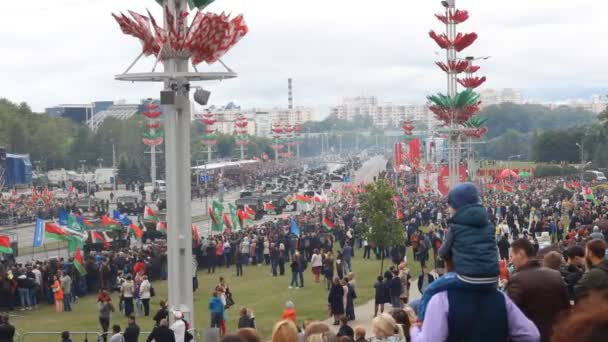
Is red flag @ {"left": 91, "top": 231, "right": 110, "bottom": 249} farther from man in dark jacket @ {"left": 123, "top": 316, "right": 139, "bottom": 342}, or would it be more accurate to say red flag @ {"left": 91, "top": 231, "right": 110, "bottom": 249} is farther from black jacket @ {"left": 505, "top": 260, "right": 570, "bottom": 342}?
black jacket @ {"left": 505, "top": 260, "right": 570, "bottom": 342}

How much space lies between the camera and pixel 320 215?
48.8 meters

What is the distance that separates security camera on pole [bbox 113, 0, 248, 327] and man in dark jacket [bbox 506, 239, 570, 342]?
11154 millimetres

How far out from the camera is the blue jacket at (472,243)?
5145 mm

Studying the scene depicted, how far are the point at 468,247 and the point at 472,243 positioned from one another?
0.03 metres

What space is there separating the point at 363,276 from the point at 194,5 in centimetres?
1749

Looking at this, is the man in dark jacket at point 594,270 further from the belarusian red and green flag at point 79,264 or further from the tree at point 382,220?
the tree at point 382,220

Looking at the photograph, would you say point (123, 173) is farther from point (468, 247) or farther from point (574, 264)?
point (468, 247)

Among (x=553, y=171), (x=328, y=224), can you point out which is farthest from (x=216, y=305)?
(x=553, y=171)

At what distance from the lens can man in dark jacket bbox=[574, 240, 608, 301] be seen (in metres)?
6.67

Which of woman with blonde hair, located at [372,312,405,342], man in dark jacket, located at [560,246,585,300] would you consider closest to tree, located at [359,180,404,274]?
man in dark jacket, located at [560,246,585,300]

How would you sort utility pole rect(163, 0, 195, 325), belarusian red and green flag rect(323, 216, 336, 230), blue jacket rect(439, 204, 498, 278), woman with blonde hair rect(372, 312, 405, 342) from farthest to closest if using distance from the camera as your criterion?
1. belarusian red and green flag rect(323, 216, 336, 230)
2. utility pole rect(163, 0, 195, 325)
3. woman with blonde hair rect(372, 312, 405, 342)
4. blue jacket rect(439, 204, 498, 278)

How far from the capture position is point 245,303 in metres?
27.9

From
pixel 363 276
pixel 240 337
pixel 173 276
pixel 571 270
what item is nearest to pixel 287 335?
pixel 240 337

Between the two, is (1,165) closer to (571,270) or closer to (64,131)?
(64,131)
